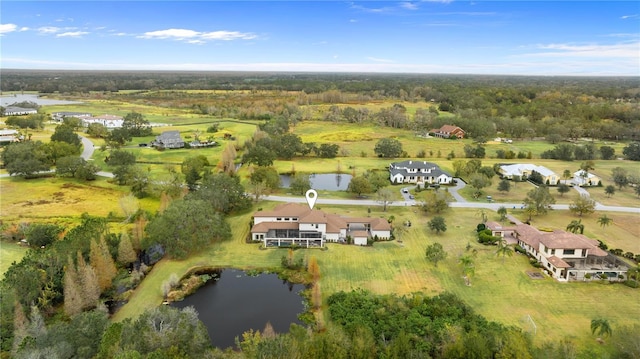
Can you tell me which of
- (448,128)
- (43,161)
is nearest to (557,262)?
(43,161)

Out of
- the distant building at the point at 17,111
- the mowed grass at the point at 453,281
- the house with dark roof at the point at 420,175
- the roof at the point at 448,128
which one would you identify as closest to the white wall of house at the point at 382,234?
the mowed grass at the point at 453,281

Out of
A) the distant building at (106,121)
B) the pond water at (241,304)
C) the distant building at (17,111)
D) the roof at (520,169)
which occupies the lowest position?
the pond water at (241,304)

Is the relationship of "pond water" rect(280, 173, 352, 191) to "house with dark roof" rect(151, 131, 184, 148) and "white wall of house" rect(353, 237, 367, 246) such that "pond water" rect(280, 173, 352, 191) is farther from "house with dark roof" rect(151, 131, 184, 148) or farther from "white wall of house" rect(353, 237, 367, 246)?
"house with dark roof" rect(151, 131, 184, 148)

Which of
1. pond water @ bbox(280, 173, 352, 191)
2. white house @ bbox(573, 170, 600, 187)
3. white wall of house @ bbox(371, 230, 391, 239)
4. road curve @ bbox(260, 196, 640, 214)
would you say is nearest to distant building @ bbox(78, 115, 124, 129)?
pond water @ bbox(280, 173, 352, 191)

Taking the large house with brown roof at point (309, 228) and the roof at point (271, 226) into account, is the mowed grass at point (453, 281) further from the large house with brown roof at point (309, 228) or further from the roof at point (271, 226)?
the roof at point (271, 226)

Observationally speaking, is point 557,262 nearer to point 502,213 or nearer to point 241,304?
point 502,213

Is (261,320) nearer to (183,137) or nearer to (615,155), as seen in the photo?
(183,137)
